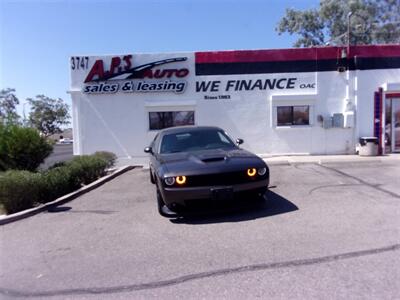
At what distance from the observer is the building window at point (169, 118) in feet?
47.5

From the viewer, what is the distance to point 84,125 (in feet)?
47.5

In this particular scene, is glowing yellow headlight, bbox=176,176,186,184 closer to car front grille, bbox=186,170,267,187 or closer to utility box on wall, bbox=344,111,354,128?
car front grille, bbox=186,170,267,187

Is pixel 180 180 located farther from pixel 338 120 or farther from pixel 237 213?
pixel 338 120

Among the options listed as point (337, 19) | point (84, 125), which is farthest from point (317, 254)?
point (337, 19)

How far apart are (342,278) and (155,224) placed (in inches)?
118

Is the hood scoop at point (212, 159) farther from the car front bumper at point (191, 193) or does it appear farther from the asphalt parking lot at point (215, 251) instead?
the asphalt parking lot at point (215, 251)

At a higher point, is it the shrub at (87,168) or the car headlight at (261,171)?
the car headlight at (261,171)

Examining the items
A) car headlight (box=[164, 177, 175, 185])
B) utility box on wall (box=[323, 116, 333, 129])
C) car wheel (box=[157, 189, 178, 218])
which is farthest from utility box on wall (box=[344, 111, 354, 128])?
car headlight (box=[164, 177, 175, 185])

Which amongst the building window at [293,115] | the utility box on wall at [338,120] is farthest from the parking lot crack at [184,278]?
the utility box on wall at [338,120]

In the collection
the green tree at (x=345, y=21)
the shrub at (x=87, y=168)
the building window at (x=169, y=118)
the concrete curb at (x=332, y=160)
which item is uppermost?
the green tree at (x=345, y=21)

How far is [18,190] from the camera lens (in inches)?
254

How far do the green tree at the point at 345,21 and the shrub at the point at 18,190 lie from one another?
106 ft

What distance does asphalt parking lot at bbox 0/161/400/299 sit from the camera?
10.8 ft

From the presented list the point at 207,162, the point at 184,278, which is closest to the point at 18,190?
the point at 207,162
